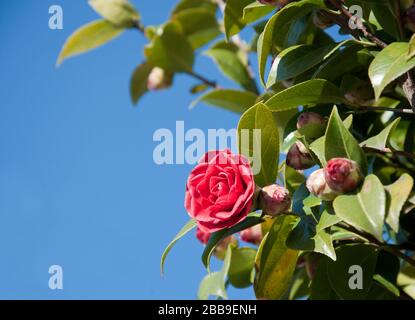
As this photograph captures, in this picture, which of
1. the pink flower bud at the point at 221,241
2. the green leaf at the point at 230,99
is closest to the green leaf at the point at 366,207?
the pink flower bud at the point at 221,241

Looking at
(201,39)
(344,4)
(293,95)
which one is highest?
(201,39)

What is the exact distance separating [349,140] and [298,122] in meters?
0.21

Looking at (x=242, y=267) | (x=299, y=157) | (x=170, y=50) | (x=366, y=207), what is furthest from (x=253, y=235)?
(x=170, y=50)

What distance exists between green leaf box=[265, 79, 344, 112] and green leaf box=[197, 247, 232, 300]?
0.52 meters

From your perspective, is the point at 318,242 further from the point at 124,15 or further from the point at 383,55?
the point at 124,15

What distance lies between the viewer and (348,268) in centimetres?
163

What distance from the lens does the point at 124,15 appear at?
3.02m

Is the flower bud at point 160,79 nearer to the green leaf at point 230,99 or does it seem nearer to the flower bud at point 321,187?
the green leaf at point 230,99

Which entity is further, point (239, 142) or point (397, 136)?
point (397, 136)

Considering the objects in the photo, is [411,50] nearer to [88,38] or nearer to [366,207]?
[366,207]

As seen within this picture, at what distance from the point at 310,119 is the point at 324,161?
0.58 feet

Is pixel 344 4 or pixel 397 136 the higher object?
pixel 344 4
